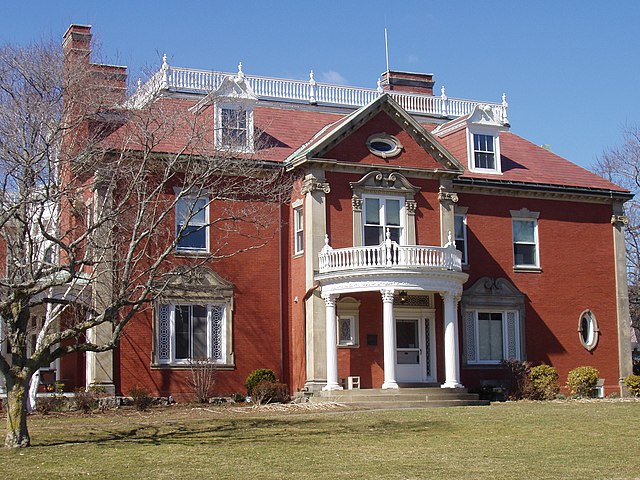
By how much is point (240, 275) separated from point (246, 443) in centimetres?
1233

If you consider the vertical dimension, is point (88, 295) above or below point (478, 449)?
above

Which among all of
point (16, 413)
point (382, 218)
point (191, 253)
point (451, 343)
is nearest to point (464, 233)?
point (382, 218)

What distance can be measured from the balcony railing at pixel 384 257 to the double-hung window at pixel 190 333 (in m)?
3.73

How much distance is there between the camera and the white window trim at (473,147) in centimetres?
3503

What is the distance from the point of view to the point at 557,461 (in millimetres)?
16766

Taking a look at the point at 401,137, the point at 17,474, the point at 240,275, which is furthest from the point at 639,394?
the point at 17,474

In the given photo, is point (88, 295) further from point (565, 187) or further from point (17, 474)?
point (565, 187)

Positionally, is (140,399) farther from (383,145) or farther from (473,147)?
(473,147)

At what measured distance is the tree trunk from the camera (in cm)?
1852

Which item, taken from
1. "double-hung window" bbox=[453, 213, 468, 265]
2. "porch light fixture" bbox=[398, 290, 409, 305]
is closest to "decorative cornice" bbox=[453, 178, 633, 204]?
"double-hung window" bbox=[453, 213, 468, 265]

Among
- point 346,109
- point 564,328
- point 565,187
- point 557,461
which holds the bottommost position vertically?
point 557,461

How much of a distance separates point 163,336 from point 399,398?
720 centimetres

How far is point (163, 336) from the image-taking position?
29859 millimetres

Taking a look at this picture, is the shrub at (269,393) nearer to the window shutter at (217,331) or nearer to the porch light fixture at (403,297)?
the window shutter at (217,331)
